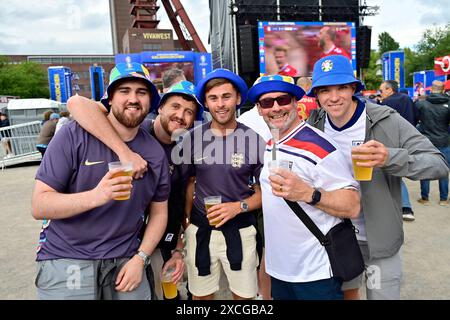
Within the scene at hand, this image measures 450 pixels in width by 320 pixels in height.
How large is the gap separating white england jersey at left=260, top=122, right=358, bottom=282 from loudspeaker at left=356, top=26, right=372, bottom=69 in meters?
14.8

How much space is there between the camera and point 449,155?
21.0 feet

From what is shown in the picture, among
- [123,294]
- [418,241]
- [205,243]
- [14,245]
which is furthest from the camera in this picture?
[14,245]

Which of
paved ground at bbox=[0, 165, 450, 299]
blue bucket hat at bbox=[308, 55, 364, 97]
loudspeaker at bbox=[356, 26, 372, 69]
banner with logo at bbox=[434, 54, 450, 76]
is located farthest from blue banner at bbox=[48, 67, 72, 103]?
blue bucket hat at bbox=[308, 55, 364, 97]

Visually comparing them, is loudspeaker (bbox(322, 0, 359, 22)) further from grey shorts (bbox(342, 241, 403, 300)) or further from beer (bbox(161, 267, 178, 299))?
beer (bbox(161, 267, 178, 299))

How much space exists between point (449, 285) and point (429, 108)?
4041 millimetres

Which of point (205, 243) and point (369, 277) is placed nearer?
point (369, 277)

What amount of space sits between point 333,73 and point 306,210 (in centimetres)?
89

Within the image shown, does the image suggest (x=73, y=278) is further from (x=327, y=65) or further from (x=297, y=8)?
(x=297, y=8)

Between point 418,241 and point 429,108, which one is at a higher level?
point 429,108

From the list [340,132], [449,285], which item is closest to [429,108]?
[449,285]

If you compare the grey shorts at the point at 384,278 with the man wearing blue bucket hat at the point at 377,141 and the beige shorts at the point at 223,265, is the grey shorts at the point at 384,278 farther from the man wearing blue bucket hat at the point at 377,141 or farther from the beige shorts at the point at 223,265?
the beige shorts at the point at 223,265

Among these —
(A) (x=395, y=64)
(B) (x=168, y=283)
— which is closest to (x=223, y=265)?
(B) (x=168, y=283)
